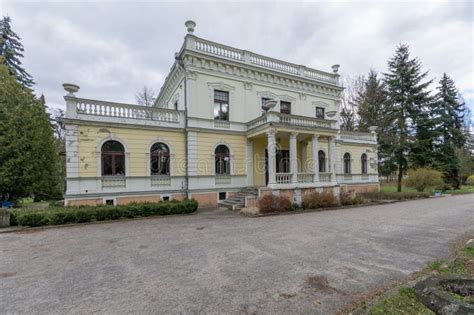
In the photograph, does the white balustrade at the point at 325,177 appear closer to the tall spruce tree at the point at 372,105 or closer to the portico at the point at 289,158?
the portico at the point at 289,158

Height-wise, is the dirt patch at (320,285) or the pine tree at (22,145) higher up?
the pine tree at (22,145)

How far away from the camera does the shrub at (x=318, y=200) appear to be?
40.8ft

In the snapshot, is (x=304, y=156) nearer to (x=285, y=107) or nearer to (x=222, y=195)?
(x=285, y=107)

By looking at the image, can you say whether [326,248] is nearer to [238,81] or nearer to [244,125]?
[244,125]

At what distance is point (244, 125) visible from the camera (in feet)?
48.9

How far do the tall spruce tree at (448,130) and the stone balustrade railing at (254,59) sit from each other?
49.5 feet

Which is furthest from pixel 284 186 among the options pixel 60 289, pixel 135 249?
pixel 60 289

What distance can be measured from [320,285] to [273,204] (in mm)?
7545

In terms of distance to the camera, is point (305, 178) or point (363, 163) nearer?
point (305, 178)

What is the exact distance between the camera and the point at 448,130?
2595cm

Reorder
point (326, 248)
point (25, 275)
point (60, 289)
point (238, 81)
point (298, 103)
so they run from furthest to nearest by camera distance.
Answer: point (298, 103) → point (238, 81) → point (326, 248) → point (25, 275) → point (60, 289)

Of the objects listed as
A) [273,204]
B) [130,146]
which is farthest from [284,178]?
[130,146]

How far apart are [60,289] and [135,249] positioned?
2.14 m

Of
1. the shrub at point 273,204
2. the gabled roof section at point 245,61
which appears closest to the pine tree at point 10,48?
the gabled roof section at point 245,61
